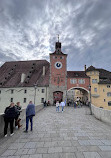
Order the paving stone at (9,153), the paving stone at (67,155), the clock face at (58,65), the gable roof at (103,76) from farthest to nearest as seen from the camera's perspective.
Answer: the gable roof at (103,76), the clock face at (58,65), the paving stone at (9,153), the paving stone at (67,155)

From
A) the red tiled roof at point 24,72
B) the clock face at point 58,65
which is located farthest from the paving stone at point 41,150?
the clock face at point 58,65

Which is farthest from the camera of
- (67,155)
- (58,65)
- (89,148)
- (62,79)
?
(58,65)

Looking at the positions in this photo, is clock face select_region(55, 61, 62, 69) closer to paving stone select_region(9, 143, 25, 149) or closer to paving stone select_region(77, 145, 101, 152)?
paving stone select_region(9, 143, 25, 149)

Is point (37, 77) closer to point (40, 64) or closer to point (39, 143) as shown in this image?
point (40, 64)

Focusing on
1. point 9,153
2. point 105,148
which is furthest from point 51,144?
point 105,148

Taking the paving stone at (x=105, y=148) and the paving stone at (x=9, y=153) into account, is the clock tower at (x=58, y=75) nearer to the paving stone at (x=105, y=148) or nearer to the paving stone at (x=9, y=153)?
the paving stone at (x=105, y=148)

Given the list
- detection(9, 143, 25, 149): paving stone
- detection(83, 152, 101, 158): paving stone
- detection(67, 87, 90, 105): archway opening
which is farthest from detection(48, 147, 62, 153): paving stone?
detection(67, 87, 90, 105): archway opening

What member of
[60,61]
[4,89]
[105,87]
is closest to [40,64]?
[60,61]

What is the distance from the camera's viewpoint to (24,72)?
110ft

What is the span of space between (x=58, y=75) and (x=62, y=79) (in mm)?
1749

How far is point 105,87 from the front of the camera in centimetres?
2945

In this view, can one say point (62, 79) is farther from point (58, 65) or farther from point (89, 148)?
point (89, 148)

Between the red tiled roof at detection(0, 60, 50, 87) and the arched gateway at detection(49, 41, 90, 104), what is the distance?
9.29ft

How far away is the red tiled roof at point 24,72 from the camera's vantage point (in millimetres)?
29062
